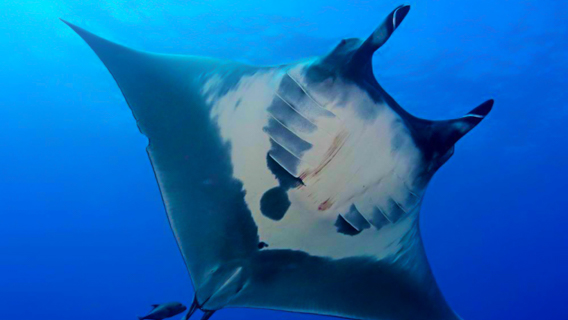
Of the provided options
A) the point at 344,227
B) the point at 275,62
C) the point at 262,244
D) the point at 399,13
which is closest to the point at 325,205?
the point at 344,227

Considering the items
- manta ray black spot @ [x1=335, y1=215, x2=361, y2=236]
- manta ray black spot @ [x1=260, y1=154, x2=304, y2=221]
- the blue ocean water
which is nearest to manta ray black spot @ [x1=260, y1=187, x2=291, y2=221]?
manta ray black spot @ [x1=260, y1=154, x2=304, y2=221]

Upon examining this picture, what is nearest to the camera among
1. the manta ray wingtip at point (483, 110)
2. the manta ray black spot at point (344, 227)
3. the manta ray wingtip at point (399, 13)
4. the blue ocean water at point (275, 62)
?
the manta ray wingtip at point (399, 13)

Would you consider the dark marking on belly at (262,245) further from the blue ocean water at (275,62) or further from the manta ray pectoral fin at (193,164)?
the blue ocean water at (275,62)

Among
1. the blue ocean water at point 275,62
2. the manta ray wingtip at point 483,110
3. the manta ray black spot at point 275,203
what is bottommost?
the manta ray wingtip at point 483,110

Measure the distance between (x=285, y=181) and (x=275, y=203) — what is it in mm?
176

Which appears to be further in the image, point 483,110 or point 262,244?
point 262,244

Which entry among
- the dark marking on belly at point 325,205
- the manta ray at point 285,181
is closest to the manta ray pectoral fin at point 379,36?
the manta ray at point 285,181

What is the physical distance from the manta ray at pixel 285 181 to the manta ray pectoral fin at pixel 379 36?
12 centimetres

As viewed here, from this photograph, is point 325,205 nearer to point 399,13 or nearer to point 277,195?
point 277,195

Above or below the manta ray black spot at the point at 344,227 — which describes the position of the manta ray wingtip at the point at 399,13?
above

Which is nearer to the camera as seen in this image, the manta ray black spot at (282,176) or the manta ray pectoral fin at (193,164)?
the manta ray black spot at (282,176)

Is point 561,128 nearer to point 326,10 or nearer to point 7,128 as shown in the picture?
point 326,10

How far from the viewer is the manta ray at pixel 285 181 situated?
72.9 inches

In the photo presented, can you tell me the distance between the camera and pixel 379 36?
5.41ft
